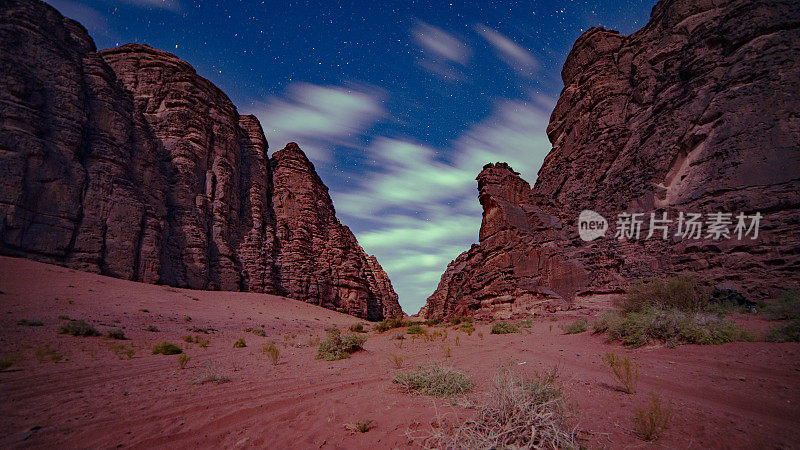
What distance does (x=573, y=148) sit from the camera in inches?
1401

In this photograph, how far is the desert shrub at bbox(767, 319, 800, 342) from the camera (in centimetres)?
601

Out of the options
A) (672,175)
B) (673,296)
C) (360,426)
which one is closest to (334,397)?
(360,426)

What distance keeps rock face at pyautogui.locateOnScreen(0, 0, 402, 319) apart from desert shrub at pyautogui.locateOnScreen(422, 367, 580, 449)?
32209 mm

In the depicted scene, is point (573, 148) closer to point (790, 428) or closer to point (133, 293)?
point (790, 428)

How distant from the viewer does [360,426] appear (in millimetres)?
3625

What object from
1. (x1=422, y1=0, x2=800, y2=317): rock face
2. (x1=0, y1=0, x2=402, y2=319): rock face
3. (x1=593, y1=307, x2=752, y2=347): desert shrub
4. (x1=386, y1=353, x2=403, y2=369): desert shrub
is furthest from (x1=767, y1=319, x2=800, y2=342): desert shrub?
(x1=0, y1=0, x2=402, y2=319): rock face

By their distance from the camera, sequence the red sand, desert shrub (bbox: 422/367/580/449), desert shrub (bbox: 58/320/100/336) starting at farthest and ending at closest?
1. desert shrub (bbox: 58/320/100/336)
2. the red sand
3. desert shrub (bbox: 422/367/580/449)

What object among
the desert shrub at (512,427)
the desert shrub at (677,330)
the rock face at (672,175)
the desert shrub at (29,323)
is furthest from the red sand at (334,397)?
the rock face at (672,175)

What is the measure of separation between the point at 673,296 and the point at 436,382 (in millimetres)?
9463

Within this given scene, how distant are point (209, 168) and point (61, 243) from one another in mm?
18287

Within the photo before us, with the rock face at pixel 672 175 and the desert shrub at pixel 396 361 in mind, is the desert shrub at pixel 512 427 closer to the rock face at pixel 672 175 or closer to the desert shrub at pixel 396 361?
the desert shrub at pixel 396 361

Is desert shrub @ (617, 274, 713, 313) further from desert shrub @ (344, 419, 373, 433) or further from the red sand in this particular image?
desert shrub @ (344, 419, 373, 433)

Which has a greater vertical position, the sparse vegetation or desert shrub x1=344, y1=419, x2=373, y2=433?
the sparse vegetation

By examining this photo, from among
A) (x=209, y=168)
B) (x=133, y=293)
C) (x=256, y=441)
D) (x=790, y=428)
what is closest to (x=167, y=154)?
(x=209, y=168)
